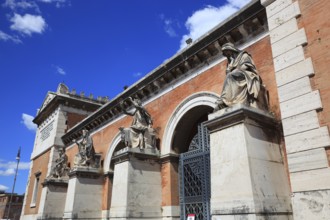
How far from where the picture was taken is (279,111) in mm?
5773

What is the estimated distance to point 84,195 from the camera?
1150 cm

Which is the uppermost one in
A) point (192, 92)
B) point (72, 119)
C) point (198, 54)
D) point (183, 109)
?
point (72, 119)

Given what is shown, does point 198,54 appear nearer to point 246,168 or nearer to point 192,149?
point 192,149

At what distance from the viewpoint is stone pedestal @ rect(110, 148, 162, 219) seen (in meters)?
7.89

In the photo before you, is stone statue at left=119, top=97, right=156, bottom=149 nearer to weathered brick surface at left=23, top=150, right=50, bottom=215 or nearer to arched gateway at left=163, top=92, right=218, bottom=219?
arched gateway at left=163, top=92, right=218, bottom=219

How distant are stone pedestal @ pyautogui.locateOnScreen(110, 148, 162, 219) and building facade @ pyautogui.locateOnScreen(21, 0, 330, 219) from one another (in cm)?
3

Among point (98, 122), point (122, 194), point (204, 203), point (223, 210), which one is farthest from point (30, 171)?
point (223, 210)

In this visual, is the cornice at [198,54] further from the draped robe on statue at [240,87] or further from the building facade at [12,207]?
the building facade at [12,207]

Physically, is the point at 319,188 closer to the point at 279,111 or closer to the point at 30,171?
the point at 279,111

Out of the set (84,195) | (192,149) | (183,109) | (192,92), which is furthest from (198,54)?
(84,195)

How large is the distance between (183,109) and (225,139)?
361 centimetres

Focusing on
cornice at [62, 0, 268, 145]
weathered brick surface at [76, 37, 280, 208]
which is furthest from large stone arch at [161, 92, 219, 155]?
cornice at [62, 0, 268, 145]

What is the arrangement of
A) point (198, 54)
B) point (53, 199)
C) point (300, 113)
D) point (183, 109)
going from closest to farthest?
point (300, 113)
point (198, 54)
point (183, 109)
point (53, 199)

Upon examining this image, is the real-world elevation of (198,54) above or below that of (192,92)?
above
